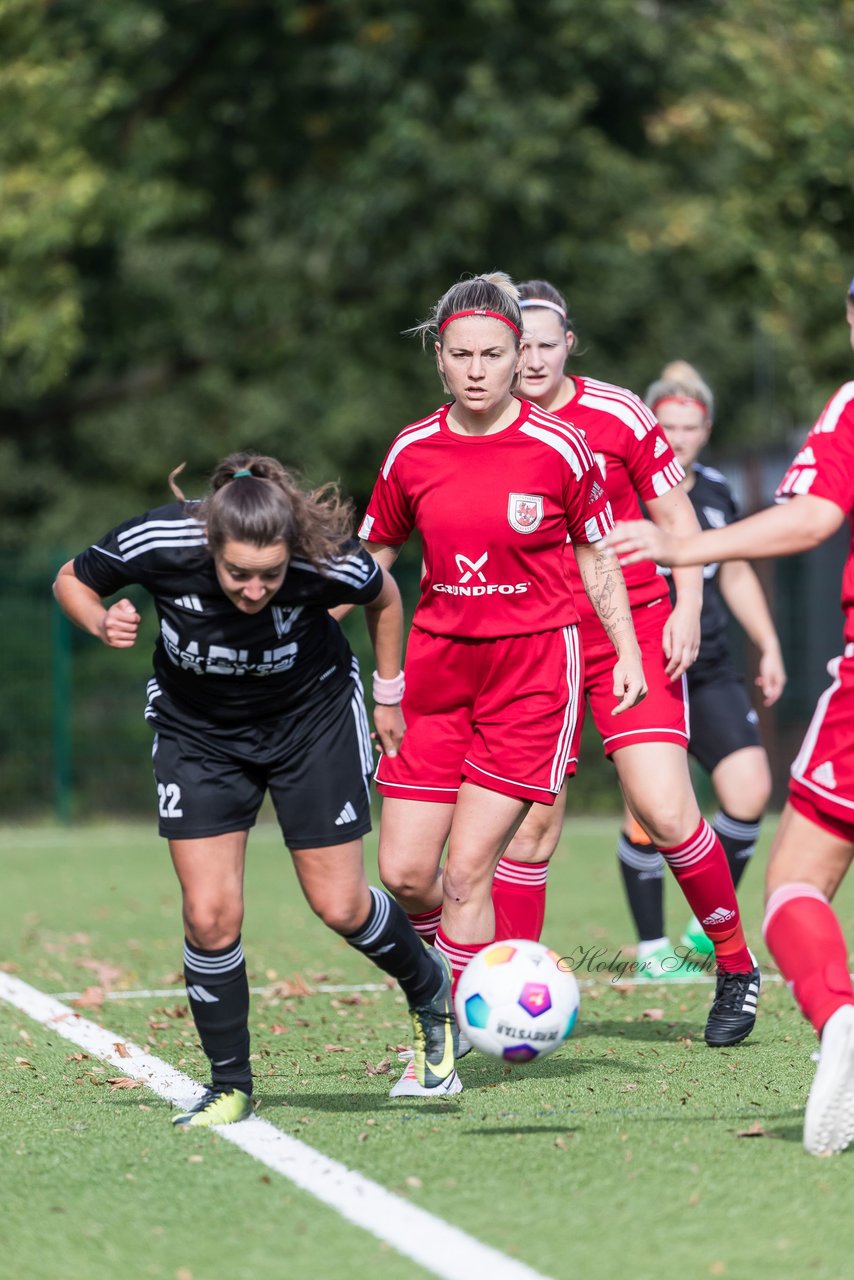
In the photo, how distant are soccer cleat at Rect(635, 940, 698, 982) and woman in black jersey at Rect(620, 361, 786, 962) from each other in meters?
0.02

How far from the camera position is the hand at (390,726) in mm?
5895

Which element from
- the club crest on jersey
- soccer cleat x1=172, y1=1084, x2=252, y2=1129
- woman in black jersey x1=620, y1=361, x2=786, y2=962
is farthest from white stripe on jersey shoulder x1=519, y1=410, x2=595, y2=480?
woman in black jersey x1=620, y1=361, x2=786, y2=962

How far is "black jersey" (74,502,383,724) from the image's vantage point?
16.7ft

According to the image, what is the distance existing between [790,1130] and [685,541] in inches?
65.5

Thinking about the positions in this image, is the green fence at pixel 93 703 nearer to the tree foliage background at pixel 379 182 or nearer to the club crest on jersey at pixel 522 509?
the tree foliage background at pixel 379 182

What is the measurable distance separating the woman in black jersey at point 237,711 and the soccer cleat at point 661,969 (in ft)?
10.3

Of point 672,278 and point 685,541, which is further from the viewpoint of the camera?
point 672,278

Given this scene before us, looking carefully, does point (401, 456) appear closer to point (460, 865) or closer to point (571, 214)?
point (460, 865)

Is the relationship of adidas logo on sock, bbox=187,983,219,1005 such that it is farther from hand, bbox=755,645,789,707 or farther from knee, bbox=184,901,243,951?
hand, bbox=755,645,789,707

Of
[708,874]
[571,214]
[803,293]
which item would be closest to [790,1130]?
[708,874]

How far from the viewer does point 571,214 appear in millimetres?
23344

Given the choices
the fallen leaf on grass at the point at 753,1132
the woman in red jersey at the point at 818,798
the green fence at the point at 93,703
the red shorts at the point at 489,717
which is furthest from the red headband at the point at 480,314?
the green fence at the point at 93,703

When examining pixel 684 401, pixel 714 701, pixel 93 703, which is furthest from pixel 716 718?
pixel 93 703

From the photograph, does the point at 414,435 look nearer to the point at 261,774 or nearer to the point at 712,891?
the point at 261,774
